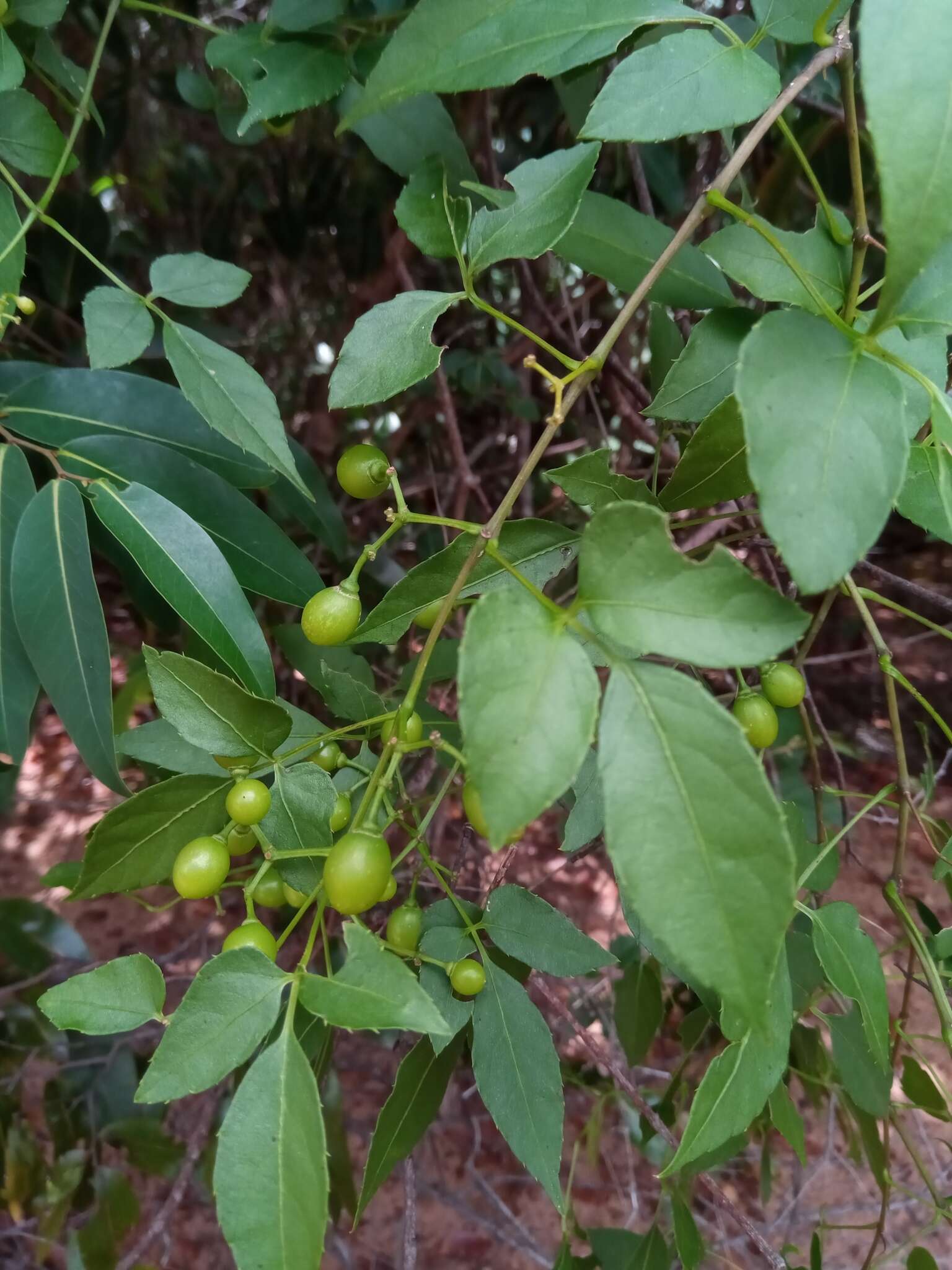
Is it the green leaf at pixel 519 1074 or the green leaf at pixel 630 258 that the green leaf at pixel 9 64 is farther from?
the green leaf at pixel 519 1074

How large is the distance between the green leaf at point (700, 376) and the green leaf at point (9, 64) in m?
0.62

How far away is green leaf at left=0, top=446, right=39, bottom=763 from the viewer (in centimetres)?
78

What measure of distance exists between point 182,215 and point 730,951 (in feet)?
6.30

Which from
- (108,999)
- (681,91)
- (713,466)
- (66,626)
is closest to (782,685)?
(713,466)

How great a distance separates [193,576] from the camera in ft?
2.20

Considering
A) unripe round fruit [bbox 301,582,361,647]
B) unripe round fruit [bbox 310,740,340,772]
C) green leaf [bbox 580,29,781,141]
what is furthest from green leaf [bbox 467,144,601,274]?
unripe round fruit [bbox 310,740,340,772]

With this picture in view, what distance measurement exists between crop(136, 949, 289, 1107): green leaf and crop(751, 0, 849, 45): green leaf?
2.25 ft

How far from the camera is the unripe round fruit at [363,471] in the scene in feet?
1.90

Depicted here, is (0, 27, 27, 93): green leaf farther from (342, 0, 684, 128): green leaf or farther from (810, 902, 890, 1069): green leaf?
(810, 902, 890, 1069): green leaf

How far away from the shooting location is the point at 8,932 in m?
1.32

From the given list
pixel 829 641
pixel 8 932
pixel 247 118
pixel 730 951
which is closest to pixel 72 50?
pixel 247 118

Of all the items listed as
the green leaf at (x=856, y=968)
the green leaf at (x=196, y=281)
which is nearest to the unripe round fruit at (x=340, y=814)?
the green leaf at (x=856, y=968)

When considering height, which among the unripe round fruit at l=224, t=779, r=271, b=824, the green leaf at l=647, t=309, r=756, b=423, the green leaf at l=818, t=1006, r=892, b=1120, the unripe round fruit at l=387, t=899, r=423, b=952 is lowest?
the green leaf at l=818, t=1006, r=892, b=1120

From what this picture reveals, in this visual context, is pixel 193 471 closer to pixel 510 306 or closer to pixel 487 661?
pixel 487 661
